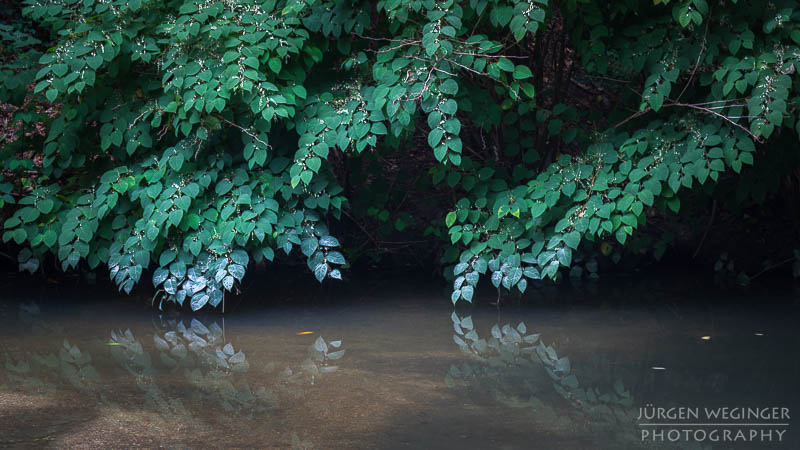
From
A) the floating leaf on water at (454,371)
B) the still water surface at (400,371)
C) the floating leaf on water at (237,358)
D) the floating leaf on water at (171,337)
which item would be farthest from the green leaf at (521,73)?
the floating leaf on water at (171,337)

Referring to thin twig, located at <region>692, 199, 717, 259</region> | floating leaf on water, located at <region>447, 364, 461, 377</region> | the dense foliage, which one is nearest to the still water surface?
floating leaf on water, located at <region>447, 364, 461, 377</region>

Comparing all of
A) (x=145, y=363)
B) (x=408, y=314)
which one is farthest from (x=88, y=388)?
(x=408, y=314)

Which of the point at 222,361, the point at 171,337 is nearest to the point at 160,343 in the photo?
the point at 171,337

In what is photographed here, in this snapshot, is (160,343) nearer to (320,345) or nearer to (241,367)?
(241,367)

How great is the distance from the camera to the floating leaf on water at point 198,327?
4895mm

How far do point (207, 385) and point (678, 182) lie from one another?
2843 mm

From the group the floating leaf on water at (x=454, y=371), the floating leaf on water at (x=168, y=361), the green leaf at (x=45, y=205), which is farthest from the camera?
the green leaf at (x=45, y=205)

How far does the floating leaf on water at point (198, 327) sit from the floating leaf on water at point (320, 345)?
0.76 metres

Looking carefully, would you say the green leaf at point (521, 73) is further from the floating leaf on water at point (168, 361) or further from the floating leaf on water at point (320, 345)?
the floating leaf on water at point (168, 361)

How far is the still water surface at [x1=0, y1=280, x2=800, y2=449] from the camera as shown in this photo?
320 cm

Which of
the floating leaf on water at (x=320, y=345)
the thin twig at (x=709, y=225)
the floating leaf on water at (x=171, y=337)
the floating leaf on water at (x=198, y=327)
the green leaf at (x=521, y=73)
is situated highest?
the green leaf at (x=521, y=73)

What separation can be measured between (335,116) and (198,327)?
62.7 inches

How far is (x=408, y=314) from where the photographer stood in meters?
5.21

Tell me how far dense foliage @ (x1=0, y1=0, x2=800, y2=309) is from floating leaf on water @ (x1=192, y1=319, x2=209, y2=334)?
191 mm
